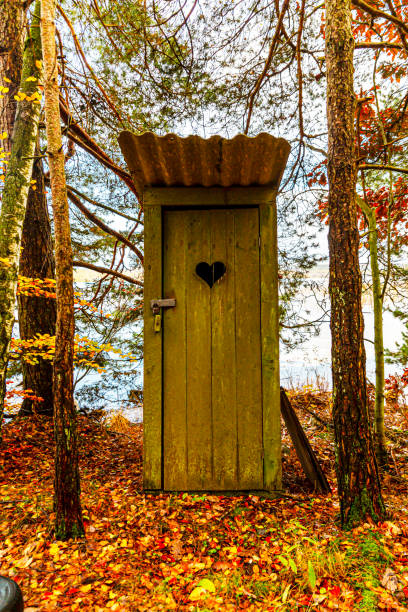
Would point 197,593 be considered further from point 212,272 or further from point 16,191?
point 16,191

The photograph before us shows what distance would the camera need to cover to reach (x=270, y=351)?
2.77 meters

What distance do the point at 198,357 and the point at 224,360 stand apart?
0.22 m

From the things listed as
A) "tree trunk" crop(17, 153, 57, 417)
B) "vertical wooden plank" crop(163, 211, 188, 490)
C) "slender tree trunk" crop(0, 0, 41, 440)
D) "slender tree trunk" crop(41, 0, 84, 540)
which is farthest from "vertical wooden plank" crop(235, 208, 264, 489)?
"tree trunk" crop(17, 153, 57, 417)

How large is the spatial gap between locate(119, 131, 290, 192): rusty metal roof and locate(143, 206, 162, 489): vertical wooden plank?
34 cm

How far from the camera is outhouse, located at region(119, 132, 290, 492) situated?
2.74 meters

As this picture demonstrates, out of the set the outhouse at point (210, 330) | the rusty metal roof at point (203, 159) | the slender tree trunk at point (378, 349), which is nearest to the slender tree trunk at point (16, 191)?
the rusty metal roof at point (203, 159)

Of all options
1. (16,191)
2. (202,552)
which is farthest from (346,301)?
(16,191)

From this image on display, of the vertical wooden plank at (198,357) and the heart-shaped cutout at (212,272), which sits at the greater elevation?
the heart-shaped cutout at (212,272)

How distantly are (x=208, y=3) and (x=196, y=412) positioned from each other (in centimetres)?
477

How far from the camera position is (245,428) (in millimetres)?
2764

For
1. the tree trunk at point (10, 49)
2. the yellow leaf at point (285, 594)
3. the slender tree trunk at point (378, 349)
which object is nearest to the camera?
the yellow leaf at point (285, 594)

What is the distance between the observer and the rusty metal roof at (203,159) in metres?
2.27

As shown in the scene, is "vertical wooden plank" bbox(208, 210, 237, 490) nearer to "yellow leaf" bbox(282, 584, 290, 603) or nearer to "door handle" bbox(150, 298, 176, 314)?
"door handle" bbox(150, 298, 176, 314)

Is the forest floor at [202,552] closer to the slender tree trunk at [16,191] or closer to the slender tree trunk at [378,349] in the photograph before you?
the slender tree trunk at [378,349]
